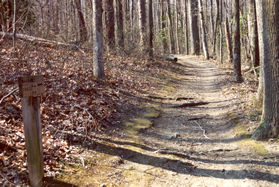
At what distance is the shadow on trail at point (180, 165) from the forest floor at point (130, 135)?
17 mm

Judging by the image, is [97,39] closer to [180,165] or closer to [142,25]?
[180,165]

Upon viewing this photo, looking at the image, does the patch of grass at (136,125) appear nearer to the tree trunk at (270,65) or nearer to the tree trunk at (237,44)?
the tree trunk at (270,65)

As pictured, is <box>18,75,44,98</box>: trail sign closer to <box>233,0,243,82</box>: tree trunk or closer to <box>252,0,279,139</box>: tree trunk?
<box>252,0,279,139</box>: tree trunk

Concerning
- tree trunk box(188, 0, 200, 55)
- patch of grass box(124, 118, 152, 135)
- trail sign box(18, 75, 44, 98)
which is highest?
tree trunk box(188, 0, 200, 55)

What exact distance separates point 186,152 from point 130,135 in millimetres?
1527

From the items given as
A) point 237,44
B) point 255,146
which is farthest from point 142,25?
point 255,146

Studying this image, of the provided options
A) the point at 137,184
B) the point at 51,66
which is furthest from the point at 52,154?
the point at 51,66

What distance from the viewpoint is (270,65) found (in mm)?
6086

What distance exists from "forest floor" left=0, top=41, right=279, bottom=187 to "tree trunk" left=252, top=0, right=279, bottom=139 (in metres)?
0.34

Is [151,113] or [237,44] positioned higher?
[237,44]

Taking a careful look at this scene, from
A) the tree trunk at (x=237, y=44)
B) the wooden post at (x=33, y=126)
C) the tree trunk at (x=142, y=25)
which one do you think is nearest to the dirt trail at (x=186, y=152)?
the wooden post at (x=33, y=126)

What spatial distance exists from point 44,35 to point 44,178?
11.5 metres

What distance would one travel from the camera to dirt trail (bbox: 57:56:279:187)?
4.91 m

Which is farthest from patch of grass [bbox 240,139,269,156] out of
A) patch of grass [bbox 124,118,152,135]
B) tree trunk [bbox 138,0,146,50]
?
tree trunk [bbox 138,0,146,50]
